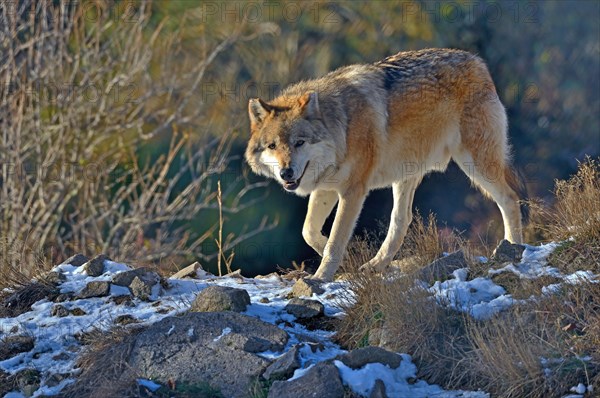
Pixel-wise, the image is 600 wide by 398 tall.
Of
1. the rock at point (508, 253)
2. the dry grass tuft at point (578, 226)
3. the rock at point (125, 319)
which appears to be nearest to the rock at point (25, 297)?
the rock at point (125, 319)

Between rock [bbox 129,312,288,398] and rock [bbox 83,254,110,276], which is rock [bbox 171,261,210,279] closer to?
rock [bbox 83,254,110,276]

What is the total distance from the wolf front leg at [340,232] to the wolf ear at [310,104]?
0.67 m

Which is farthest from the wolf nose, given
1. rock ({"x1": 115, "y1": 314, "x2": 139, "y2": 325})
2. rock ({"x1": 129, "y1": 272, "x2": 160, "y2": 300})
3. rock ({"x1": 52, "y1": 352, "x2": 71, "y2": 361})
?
rock ({"x1": 52, "y1": 352, "x2": 71, "y2": 361})

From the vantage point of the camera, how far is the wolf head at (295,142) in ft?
24.8

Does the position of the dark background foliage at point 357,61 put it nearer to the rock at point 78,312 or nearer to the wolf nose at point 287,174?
the wolf nose at point 287,174

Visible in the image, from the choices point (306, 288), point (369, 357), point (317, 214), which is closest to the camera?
point (369, 357)

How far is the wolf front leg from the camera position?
7445mm

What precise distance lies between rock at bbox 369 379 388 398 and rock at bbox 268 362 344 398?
0.53 feet

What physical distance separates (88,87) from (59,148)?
90cm

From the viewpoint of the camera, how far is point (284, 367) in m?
5.32

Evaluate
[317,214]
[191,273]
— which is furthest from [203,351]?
[317,214]

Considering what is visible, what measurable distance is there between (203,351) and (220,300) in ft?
1.94

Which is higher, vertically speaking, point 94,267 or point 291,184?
point 291,184

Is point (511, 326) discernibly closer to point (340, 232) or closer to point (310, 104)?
point (340, 232)
